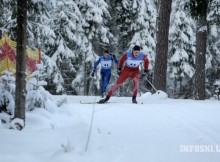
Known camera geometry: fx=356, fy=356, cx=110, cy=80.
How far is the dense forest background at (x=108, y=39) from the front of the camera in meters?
23.3

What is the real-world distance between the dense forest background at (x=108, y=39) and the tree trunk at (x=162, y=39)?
9.71 metres

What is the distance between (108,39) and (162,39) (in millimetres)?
13585

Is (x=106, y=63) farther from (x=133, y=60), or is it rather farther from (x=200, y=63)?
(x=200, y=63)

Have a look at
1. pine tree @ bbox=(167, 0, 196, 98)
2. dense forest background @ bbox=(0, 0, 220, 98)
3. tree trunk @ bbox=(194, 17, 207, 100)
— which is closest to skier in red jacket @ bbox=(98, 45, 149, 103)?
tree trunk @ bbox=(194, 17, 207, 100)

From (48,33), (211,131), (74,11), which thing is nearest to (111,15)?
(74,11)

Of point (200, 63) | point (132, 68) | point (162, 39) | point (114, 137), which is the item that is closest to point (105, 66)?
point (162, 39)

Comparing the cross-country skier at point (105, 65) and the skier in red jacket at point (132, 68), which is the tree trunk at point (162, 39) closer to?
the cross-country skier at point (105, 65)

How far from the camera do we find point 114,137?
577 cm

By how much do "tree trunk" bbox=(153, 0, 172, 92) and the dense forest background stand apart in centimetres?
971

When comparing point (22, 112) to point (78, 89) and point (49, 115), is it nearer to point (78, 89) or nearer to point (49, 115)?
point (49, 115)

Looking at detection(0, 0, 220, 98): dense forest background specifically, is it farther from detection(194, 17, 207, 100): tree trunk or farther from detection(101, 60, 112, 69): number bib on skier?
detection(194, 17, 207, 100): tree trunk

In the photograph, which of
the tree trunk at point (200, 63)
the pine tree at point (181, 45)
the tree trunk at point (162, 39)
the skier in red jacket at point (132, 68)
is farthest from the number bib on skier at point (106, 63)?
the pine tree at point (181, 45)

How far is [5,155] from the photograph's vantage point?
4.51 meters

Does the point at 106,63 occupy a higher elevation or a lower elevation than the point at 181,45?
lower
